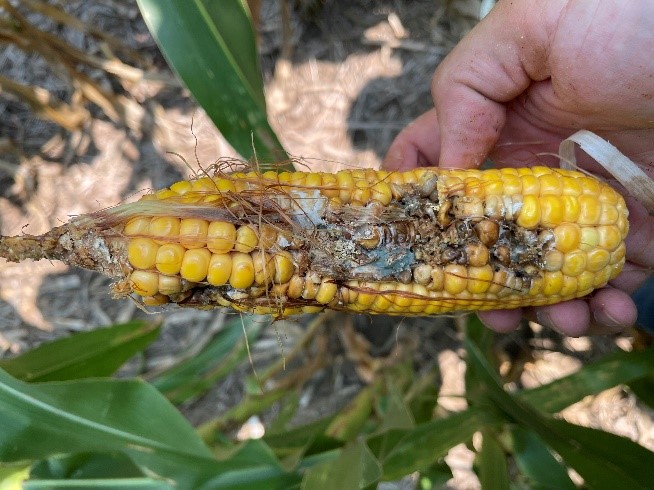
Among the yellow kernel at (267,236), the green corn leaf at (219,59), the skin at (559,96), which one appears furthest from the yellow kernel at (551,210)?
Result: the green corn leaf at (219,59)

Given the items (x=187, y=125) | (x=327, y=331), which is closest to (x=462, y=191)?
(x=327, y=331)

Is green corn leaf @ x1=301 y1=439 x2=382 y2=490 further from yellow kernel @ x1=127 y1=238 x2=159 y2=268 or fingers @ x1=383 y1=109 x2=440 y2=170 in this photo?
fingers @ x1=383 y1=109 x2=440 y2=170

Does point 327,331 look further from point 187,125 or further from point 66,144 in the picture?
point 66,144

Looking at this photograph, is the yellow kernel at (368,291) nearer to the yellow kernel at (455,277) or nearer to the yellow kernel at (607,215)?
the yellow kernel at (455,277)

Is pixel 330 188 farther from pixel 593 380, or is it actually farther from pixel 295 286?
pixel 593 380

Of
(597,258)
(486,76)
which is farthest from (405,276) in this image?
(486,76)

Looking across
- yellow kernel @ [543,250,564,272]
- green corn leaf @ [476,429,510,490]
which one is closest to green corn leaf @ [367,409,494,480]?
green corn leaf @ [476,429,510,490]
